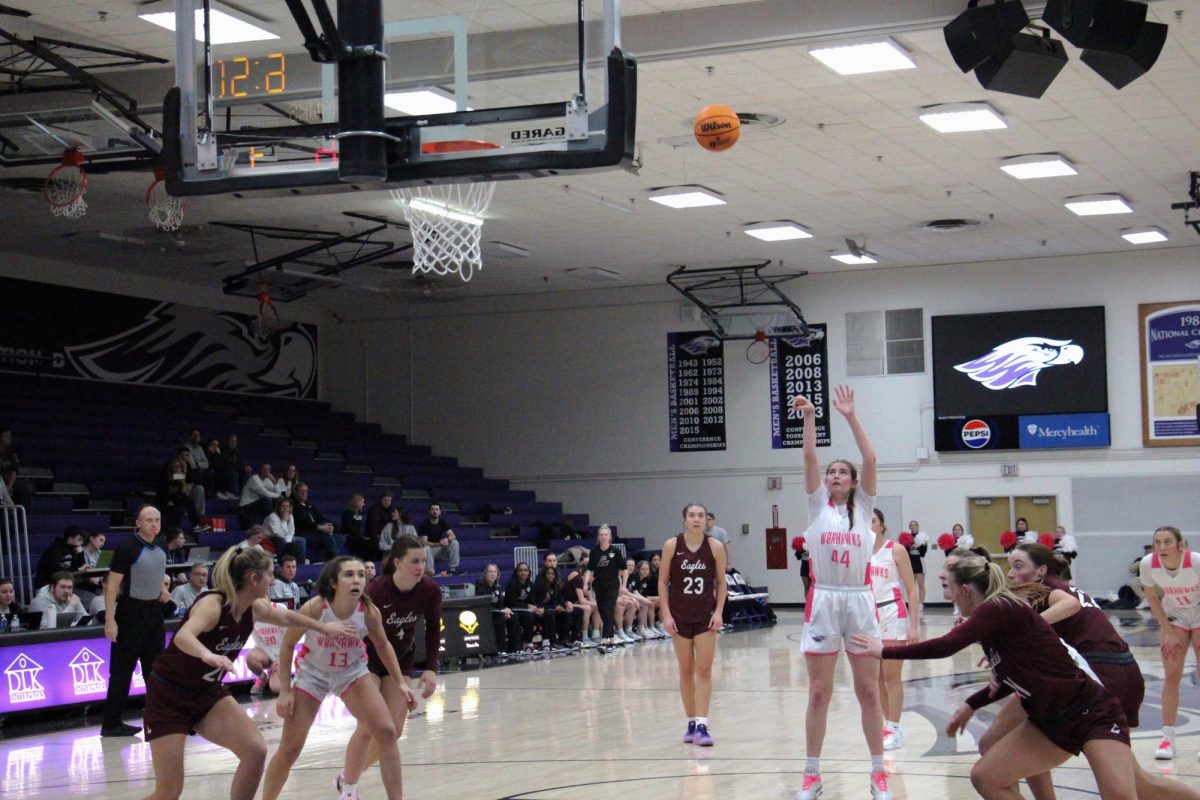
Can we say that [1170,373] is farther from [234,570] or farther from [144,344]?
[234,570]

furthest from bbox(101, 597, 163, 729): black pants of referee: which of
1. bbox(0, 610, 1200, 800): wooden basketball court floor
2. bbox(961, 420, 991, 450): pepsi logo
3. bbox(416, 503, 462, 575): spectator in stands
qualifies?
bbox(961, 420, 991, 450): pepsi logo

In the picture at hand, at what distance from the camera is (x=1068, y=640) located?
269 inches

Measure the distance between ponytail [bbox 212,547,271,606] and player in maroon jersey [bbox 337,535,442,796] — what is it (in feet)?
3.27

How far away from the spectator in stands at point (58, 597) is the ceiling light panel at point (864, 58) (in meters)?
8.99

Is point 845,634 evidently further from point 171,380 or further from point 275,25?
point 171,380

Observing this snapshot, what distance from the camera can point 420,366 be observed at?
31.2 meters

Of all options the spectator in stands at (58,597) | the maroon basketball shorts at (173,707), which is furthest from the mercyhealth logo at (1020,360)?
the maroon basketball shorts at (173,707)

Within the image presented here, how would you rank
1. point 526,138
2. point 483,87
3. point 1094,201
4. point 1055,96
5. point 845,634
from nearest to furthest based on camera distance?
point 526,138
point 483,87
point 845,634
point 1055,96
point 1094,201

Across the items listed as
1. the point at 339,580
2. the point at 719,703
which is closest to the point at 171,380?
the point at 719,703

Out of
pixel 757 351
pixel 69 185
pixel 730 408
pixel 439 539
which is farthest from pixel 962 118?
pixel 730 408

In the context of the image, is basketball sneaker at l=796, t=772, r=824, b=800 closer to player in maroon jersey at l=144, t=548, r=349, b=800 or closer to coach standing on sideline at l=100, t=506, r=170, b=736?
player in maroon jersey at l=144, t=548, r=349, b=800

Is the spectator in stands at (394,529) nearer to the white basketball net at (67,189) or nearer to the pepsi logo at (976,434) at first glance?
the white basketball net at (67,189)

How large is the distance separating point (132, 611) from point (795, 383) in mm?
17500

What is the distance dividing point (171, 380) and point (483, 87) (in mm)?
21179
